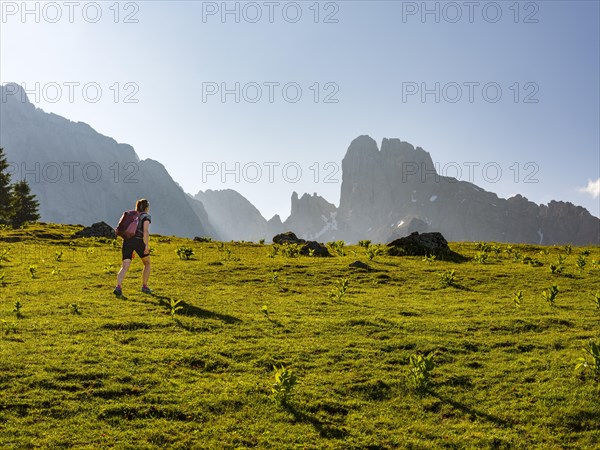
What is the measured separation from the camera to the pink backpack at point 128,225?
65.5 ft

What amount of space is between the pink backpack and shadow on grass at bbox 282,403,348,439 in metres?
12.6

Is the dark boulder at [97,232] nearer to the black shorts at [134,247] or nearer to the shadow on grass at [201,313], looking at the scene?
the black shorts at [134,247]

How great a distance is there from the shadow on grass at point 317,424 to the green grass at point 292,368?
37mm

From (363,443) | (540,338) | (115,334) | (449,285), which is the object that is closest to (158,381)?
(115,334)

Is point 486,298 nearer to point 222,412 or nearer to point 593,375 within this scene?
point 593,375

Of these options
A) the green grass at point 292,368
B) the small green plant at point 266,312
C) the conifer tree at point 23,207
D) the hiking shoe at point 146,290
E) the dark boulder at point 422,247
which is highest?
the conifer tree at point 23,207

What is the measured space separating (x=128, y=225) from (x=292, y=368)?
11.3 m

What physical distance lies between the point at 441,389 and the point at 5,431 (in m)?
10.2

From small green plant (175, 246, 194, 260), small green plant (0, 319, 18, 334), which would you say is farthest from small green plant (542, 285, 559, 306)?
small green plant (175, 246, 194, 260)

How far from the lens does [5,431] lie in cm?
888

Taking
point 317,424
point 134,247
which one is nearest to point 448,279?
point 134,247

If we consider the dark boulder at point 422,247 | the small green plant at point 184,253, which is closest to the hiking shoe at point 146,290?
the small green plant at point 184,253

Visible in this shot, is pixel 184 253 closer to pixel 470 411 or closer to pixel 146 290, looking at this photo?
pixel 146 290

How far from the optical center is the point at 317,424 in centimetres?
996
